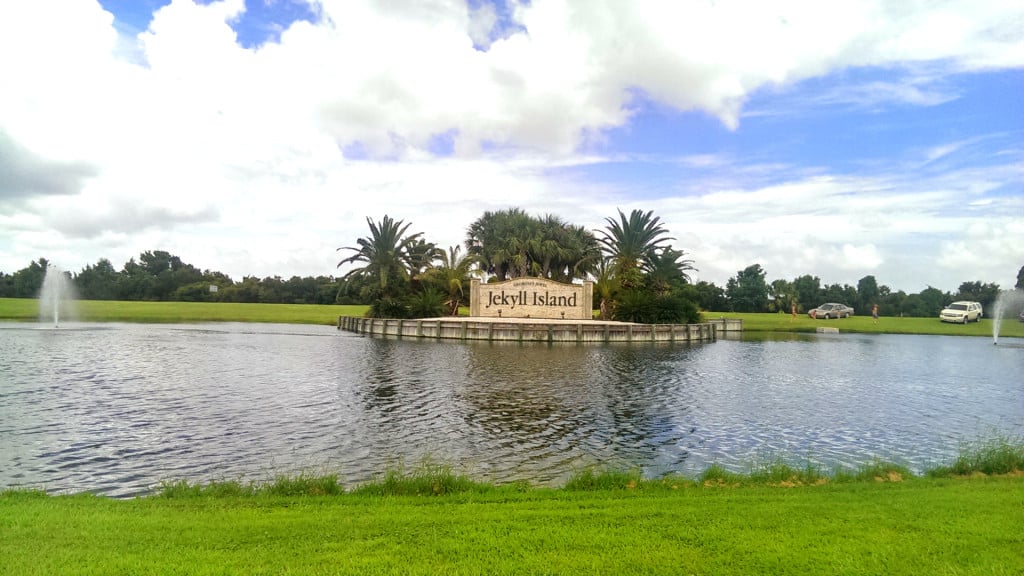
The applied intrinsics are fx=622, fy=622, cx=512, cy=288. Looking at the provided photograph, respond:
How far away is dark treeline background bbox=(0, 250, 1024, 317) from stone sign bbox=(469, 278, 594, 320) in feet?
138

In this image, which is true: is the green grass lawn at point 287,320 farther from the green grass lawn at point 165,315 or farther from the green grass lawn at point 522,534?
the green grass lawn at point 522,534

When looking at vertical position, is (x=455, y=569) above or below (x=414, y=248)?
below

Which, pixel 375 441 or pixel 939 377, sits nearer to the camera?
pixel 375 441

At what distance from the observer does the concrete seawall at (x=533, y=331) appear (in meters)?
43.1

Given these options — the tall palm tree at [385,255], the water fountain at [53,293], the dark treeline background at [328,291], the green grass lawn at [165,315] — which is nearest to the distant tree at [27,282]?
the dark treeline background at [328,291]

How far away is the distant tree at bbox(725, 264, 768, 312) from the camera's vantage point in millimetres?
98250

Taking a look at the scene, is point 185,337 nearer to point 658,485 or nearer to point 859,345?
point 658,485

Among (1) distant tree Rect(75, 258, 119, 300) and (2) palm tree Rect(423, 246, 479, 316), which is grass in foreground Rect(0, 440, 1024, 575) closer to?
(2) palm tree Rect(423, 246, 479, 316)

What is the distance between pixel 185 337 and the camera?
135 ft

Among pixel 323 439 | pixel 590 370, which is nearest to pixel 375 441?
pixel 323 439

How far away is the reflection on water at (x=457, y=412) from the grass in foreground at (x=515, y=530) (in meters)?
2.67

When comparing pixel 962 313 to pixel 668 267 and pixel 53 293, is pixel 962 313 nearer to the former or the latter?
pixel 668 267

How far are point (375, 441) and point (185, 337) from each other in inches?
1314

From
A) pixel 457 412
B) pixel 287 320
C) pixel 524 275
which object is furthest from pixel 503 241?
pixel 457 412
